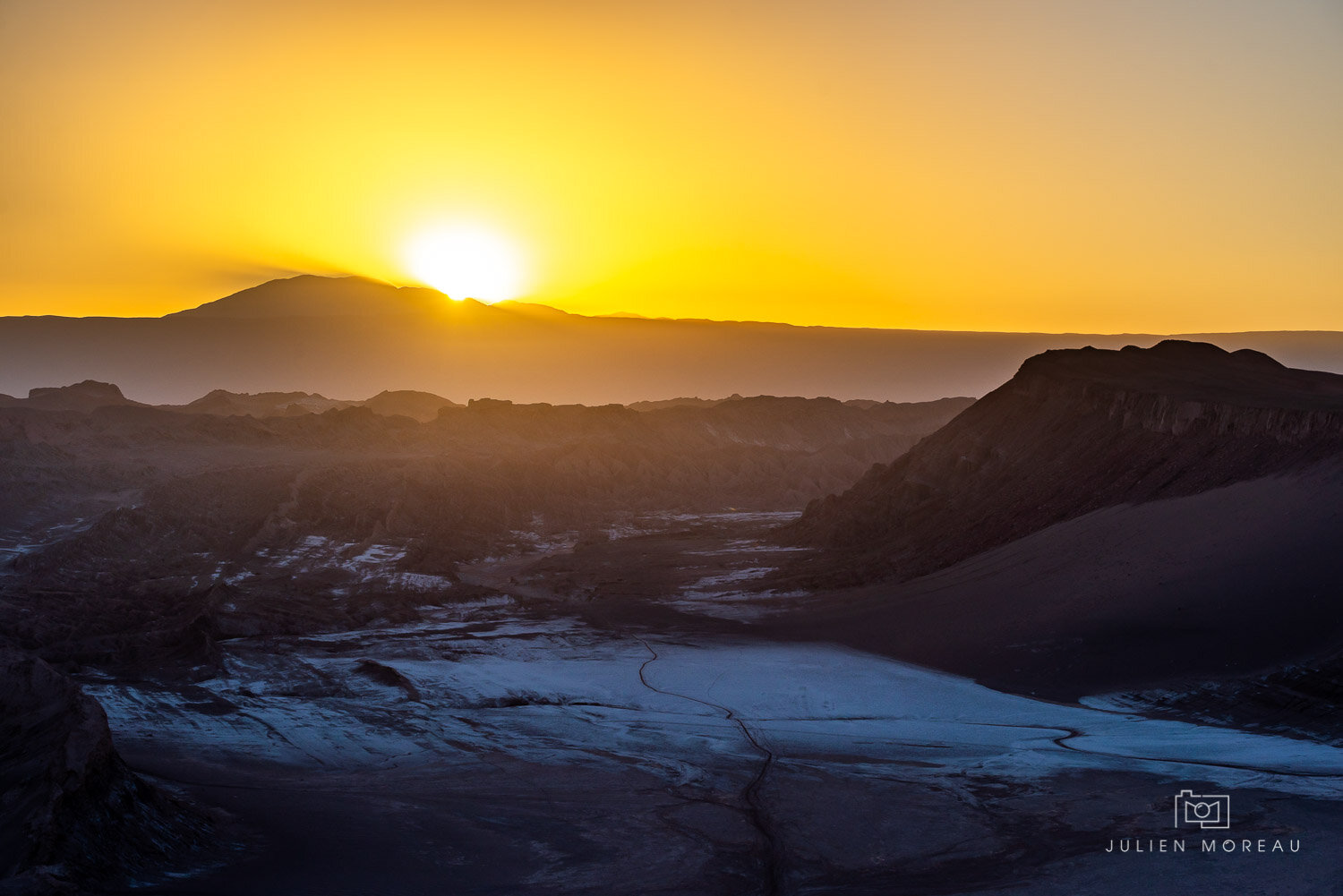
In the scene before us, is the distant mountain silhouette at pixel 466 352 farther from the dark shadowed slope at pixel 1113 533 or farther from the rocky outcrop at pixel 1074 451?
the dark shadowed slope at pixel 1113 533

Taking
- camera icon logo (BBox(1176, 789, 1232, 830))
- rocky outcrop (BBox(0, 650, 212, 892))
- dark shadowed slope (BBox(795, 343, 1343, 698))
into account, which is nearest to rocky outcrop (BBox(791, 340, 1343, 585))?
dark shadowed slope (BBox(795, 343, 1343, 698))

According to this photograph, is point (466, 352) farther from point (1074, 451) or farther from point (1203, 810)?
point (1203, 810)

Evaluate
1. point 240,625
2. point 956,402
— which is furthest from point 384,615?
point 956,402

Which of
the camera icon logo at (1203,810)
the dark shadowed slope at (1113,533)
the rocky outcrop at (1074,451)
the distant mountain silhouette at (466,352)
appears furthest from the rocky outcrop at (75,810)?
the distant mountain silhouette at (466,352)

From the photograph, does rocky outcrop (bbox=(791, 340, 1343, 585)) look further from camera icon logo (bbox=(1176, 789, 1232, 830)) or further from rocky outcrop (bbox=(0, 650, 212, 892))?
rocky outcrop (bbox=(0, 650, 212, 892))

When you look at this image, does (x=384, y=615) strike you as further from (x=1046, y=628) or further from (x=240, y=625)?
(x=1046, y=628)
